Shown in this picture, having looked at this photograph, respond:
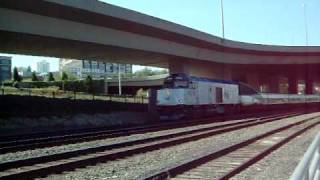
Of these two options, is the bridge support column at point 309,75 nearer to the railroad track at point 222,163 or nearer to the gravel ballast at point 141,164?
the railroad track at point 222,163

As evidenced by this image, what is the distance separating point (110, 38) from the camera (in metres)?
39.8

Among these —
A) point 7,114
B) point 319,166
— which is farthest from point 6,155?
point 7,114

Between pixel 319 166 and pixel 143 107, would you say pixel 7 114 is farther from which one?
pixel 319 166

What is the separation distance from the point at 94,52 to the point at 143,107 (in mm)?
7632

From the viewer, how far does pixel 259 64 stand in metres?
74.4

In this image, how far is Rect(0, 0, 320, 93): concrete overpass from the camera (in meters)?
32.2

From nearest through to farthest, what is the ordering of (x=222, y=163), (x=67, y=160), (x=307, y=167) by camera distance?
(x=307, y=167) → (x=222, y=163) → (x=67, y=160)

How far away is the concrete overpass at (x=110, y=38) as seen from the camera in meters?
32.2

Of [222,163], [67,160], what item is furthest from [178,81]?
[222,163]

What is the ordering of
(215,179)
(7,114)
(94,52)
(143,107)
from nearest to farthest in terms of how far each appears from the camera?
(215,179) < (7,114) < (94,52) < (143,107)

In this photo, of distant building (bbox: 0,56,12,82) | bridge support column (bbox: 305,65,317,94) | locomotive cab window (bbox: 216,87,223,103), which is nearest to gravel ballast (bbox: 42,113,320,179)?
locomotive cab window (bbox: 216,87,223,103)

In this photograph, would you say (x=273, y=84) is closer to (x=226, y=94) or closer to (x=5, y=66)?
(x=5, y=66)

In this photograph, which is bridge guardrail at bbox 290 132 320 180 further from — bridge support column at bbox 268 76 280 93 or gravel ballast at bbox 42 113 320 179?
bridge support column at bbox 268 76 280 93

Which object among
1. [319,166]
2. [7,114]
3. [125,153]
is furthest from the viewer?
[7,114]
